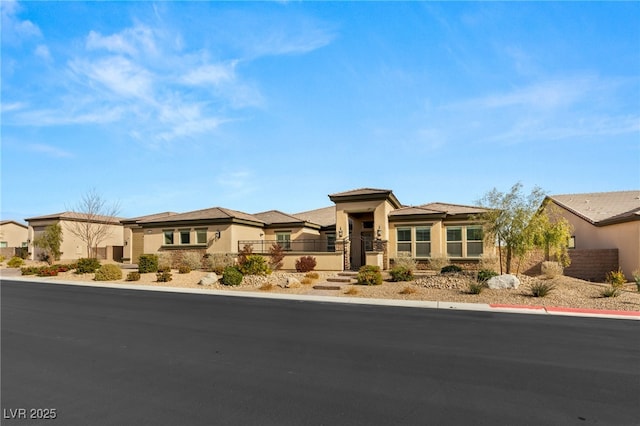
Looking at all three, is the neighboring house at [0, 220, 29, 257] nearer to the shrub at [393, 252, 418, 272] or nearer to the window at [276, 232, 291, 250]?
the window at [276, 232, 291, 250]

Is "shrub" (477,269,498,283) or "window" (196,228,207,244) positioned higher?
"window" (196,228,207,244)

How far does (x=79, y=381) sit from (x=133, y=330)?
4.13 m

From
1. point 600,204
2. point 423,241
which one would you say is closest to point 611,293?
point 423,241

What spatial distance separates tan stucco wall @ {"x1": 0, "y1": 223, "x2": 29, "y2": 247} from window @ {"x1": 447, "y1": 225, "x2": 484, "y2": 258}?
5449 cm

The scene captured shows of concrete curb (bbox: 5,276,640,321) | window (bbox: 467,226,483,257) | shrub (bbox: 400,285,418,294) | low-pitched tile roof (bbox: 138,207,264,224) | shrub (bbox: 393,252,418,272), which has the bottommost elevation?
concrete curb (bbox: 5,276,640,321)

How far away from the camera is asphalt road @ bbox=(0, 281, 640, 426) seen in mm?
4906

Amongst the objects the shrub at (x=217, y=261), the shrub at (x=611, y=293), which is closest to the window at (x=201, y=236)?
the shrub at (x=217, y=261)

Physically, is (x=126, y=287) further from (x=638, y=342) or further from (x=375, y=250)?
(x=638, y=342)

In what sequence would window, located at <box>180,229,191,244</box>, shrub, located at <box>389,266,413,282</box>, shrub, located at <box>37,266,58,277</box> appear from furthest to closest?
1. window, located at <box>180,229,191,244</box>
2. shrub, located at <box>37,266,58,277</box>
3. shrub, located at <box>389,266,413,282</box>

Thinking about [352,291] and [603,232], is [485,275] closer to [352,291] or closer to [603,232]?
[352,291]

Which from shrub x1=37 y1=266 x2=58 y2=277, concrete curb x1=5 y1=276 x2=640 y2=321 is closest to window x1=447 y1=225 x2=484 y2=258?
concrete curb x1=5 y1=276 x2=640 y2=321

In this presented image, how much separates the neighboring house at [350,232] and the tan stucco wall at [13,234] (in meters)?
32.1

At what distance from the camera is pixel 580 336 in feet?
31.4

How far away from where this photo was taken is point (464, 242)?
26.1 m
